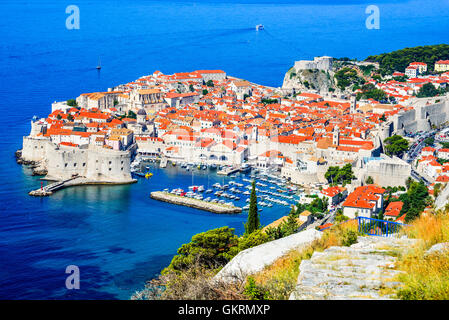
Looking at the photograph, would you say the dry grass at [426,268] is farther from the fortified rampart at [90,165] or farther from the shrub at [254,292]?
the fortified rampart at [90,165]

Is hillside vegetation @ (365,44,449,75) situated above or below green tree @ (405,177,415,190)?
above

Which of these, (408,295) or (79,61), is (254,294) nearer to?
(408,295)

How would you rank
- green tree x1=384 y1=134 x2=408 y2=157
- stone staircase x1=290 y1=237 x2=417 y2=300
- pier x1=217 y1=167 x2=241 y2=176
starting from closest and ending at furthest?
stone staircase x1=290 y1=237 x2=417 y2=300, pier x1=217 y1=167 x2=241 y2=176, green tree x1=384 y1=134 x2=408 y2=157

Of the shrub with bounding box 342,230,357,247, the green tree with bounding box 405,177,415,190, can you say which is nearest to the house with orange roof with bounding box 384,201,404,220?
the green tree with bounding box 405,177,415,190

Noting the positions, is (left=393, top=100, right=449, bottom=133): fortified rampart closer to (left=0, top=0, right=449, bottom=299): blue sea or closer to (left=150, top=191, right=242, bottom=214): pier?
(left=0, top=0, right=449, bottom=299): blue sea

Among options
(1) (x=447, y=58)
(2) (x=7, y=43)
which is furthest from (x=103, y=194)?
(2) (x=7, y=43)

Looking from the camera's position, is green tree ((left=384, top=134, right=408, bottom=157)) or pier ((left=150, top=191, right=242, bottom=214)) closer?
pier ((left=150, top=191, right=242, bottom=214))

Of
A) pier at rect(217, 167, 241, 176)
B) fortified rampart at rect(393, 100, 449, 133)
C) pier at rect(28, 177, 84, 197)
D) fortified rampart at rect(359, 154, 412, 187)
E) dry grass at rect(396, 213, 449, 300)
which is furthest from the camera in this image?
fortified rampart at rect(393, 100, 449, 133)
